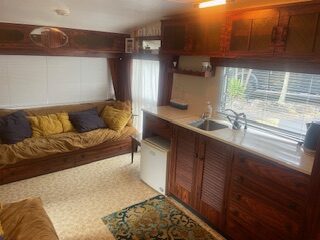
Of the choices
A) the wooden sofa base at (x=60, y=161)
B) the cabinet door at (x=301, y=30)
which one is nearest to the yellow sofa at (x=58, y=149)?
the wooden sofa base at (x=60, y=161)

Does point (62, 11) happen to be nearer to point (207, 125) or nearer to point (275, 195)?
point (207, 125)

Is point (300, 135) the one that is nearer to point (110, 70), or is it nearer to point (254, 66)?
point (254, 66)

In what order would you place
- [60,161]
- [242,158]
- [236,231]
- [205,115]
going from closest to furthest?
[242,158] < [236,231] < [205,115] < [60,161]

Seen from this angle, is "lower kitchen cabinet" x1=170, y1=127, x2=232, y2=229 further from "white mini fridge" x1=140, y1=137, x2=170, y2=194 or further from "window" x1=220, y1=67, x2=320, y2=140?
"window" x1=220, y1=67, x2=320, y2=140

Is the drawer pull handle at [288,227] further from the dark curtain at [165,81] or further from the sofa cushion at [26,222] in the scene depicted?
the dark curtain at [165,81]

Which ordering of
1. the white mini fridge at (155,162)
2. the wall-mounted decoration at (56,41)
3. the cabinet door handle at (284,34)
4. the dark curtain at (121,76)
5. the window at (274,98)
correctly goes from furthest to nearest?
the dark curtain at (121,76) → the wall-mounted decoration at (56,41) → the white mini fridge at (155,162) → the window at (274,98) → the cabinet door handle at (284,34)

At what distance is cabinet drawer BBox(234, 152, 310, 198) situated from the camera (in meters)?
1.69

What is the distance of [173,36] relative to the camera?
3.17 metres

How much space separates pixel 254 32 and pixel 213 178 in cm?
147

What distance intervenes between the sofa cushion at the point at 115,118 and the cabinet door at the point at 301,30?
8.67ft

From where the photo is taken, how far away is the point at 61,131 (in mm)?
3719

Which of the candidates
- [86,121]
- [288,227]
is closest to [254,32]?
[288,227]

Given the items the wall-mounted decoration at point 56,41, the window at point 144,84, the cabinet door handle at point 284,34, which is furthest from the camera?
the window at point 144,84

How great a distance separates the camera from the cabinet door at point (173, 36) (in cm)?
304
